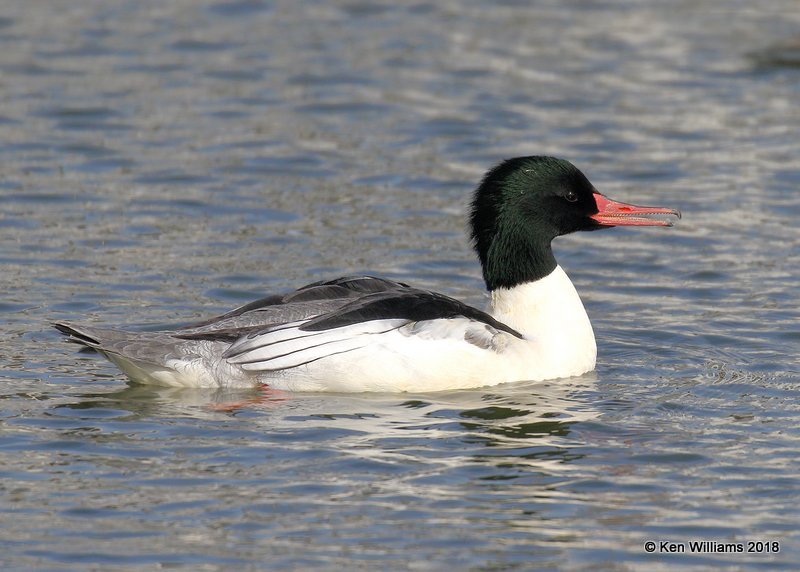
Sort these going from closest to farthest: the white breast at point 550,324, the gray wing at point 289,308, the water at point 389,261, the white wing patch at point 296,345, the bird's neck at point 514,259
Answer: the water at point 389,261, the white wing patch at point 296,345, the gray wing at point 289,308, the white breast at point 550,324, the bird's neck at point 514,259

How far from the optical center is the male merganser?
9.55m

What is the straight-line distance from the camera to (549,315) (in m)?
10.2

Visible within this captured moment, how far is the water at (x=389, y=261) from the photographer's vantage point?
7.68 m

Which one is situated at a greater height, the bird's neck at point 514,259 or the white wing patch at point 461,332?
the bird's neck at point 514,259

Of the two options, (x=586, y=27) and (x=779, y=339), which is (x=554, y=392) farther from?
(x=586, y=27)

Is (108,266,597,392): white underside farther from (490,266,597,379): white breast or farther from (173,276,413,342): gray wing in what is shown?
(490,266,597,379): white breast

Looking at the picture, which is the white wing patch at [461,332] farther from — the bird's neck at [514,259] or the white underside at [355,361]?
the bird's neck at [514,259]

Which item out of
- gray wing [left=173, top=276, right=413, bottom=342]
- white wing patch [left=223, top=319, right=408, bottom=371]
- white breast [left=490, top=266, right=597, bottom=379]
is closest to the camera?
white wing patch [left=223, top=319, right=408, bottom=371]

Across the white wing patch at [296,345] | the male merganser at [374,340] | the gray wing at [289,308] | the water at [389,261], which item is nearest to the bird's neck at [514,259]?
the male merganser at [374,340]

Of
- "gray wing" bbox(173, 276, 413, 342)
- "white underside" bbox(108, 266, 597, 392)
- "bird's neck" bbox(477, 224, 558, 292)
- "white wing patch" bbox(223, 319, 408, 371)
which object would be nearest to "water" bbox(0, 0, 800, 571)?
"white underside" bbox(108, 266, 597, 392)

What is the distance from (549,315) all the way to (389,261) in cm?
299

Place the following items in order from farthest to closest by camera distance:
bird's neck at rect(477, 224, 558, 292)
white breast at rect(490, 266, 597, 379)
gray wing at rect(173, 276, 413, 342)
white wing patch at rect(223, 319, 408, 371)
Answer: bird's neck at rect(477, 224, 558, 292), white breast at rect(490, 266, 597, 379), gray wing at rect(173, 276, 413, 342), white wing patch at rect(223, 319, 408, 371)

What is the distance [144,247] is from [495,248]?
154 inches

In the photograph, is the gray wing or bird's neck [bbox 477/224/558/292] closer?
the gray wing
